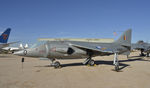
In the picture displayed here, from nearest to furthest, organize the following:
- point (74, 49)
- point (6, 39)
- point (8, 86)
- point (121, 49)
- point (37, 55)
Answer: point (8, 86), point (37, 55), point (74, 49), point (121, 49), point (6, 39)

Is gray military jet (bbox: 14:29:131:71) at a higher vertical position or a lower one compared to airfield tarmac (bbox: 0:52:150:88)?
higher

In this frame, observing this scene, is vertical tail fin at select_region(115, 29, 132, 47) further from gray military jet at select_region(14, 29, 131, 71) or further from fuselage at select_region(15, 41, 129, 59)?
fuselage at select_region(15, 41, 129, 59)

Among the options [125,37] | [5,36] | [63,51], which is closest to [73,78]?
[63,51]

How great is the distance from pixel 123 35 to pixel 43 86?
14.0 metres

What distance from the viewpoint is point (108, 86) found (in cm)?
729

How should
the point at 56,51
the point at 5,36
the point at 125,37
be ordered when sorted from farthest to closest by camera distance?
1. the point at 5,36
2. the point at 125,37
3. the point at 56,51

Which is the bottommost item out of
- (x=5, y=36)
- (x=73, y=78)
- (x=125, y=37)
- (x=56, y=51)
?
(x=73, y=78)

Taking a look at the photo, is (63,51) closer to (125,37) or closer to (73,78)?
(73,78)

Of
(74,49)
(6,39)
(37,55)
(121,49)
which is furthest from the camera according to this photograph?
(6,39)

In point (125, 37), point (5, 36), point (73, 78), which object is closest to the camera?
point (73, 78)

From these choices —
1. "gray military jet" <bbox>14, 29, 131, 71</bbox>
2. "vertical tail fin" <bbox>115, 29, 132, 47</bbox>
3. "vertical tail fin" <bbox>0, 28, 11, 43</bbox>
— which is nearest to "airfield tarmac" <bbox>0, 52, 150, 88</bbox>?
"gray military jet" <bbox>14, 29, 131, 71</bbox>

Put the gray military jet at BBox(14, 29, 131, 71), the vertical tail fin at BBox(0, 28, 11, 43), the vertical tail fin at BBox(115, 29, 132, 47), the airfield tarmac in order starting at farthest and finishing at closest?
the vertical tail fin at BBox(0, 28, 11, 43)
the vertical tail fin at BBox(115, 29, 132, 47)
the gray military jet at BBox(14, 29, 131, 71)
the airfield tarmac

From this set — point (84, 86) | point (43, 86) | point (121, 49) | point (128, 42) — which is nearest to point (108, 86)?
point (84, 86)

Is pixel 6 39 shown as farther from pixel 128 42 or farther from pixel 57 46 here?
pixel 128 42
